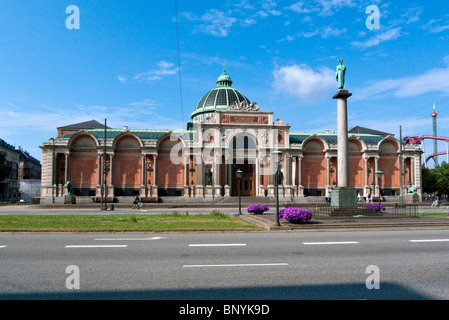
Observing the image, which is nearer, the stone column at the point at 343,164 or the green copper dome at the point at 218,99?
the stone column at the point at 343,164

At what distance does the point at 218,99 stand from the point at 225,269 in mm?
63225

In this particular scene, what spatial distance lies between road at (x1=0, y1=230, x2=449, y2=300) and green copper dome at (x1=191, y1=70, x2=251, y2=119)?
5676 cm

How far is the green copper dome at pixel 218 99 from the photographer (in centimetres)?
6862

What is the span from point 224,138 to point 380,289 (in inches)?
2011

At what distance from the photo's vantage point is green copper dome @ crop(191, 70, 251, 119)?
2702 inches

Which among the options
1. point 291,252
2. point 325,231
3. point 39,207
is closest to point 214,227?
point 325,231

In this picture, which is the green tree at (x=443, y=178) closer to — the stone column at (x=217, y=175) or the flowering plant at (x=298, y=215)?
the stone column at (x=217, y=175)

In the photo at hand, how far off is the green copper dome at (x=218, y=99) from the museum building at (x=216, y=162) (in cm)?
1010

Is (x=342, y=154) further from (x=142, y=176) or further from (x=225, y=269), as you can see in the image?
(x=142, y=176)

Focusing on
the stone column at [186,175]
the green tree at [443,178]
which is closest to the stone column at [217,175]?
the stone column at [186,175]

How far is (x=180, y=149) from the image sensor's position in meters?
57.7

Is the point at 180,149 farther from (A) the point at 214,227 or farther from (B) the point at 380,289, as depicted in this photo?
(B) the point at 380,289

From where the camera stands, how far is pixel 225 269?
8.49m

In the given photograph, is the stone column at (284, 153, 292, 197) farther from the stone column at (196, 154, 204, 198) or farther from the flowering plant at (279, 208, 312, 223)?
the flowering plant at (279, 208, 312, 223)
